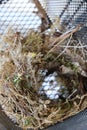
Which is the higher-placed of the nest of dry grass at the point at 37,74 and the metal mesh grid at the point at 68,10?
the metal mesh grid at the point at 68,10

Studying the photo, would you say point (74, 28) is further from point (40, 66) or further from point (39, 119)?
point (39, 119)

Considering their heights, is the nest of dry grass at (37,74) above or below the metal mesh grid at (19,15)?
below

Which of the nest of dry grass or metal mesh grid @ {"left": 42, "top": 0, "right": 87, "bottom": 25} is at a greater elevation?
metal mesh grid @ {"left": 42, "top": 0, "right": 87, "bottom": 25}

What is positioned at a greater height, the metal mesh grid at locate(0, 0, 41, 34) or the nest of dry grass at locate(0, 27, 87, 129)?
the metal mesh grid at locate(0, 0, 41, 34)
